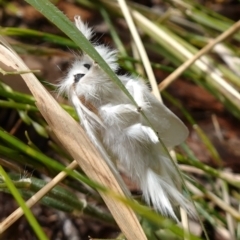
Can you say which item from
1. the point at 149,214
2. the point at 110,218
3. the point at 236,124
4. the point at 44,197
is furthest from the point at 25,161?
the point at 236,124

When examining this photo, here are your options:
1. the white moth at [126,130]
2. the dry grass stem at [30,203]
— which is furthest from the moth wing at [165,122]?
the dry grass stem at [30,203]

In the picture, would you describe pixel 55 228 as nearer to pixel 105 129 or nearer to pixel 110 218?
pixel 110 218

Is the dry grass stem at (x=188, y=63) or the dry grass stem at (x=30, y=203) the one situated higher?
the dry grass stem at (x=30, y=203)

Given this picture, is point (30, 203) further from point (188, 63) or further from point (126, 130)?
point (188, 63)

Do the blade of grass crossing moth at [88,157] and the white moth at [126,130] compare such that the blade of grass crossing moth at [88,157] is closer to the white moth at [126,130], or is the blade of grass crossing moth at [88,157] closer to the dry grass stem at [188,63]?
the white moth at [126,130]

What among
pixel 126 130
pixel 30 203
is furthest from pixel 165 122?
pixel 30 203

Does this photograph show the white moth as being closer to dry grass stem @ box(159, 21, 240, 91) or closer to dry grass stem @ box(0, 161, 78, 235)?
dry grass stem @ box(0, 161, 78, 235)

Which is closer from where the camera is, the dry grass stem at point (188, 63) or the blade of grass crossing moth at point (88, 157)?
the blade of grass crossing moth at point (88, 157)

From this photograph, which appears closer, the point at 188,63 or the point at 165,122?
the point at 165,122
